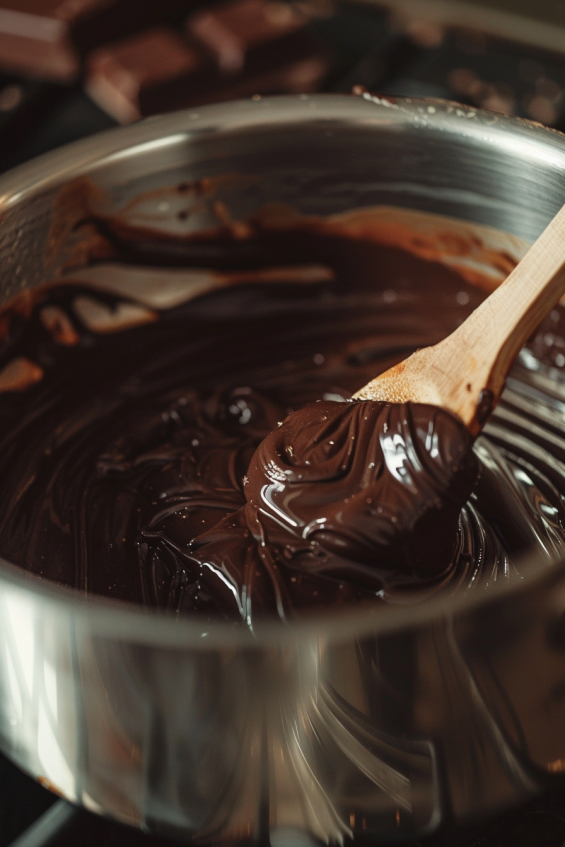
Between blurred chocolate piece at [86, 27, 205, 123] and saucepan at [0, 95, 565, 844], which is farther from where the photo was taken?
blurred chocolate piece at [86, 27, 205, 123]

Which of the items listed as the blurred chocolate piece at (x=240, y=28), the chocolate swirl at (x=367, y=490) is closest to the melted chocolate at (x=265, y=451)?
the chocolate swirl at (x=367, y=490)

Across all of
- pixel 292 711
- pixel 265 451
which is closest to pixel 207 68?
pixel 265 451

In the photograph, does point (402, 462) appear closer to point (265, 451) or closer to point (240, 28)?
point (265, 451)

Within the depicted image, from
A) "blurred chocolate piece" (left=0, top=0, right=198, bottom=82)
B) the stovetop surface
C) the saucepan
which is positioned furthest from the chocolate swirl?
"blurred chocolate piece" (left=0, top=0, right=198, bottom=82)

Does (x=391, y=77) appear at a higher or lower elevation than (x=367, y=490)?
higher

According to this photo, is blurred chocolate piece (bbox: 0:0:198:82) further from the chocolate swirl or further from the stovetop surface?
the chocolate swirl

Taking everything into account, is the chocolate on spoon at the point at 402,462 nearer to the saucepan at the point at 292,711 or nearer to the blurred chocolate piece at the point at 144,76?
the saucepan at the point at 292,711
